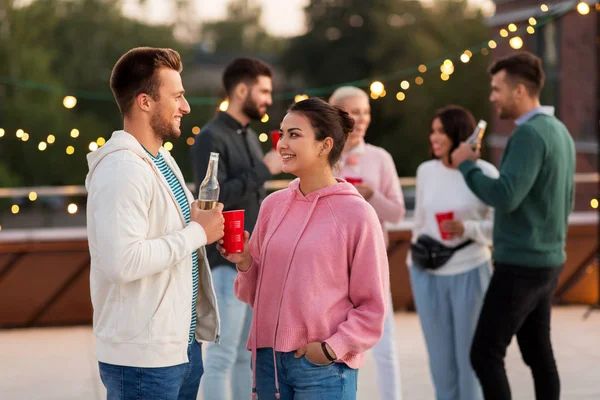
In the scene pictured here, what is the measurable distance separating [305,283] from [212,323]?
1.05ft

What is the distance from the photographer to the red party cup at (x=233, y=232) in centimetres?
266

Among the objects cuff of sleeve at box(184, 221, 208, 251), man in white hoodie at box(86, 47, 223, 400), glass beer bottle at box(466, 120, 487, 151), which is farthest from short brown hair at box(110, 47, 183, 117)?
glass beer bottle at box(466, 120, 487, 151)

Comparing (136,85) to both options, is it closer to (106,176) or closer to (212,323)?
(106,176)

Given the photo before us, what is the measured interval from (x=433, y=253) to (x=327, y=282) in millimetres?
1604

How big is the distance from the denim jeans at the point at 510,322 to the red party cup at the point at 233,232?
151 cm

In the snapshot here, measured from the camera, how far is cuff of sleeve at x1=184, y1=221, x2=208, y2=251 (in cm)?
251

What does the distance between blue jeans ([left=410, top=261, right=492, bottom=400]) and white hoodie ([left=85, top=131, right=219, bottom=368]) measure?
1886 millimetres

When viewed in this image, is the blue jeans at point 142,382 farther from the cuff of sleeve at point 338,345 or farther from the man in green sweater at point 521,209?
the man in green sweater at point 521,209

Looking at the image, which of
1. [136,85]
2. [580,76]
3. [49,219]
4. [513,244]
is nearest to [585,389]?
[513,244]

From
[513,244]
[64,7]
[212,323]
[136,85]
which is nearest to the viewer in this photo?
[136,85]

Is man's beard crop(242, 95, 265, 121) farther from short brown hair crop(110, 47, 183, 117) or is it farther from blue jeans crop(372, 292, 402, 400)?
short brown hair crop(110, 47, 183, 117)

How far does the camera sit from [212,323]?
9.07 feet

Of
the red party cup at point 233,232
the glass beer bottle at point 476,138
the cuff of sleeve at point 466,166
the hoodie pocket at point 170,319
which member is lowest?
the hoodie pocket at point 170,319

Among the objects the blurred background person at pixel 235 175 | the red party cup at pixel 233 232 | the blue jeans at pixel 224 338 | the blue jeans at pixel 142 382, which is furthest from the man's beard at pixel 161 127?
the blue jeans at pixel 224 338
